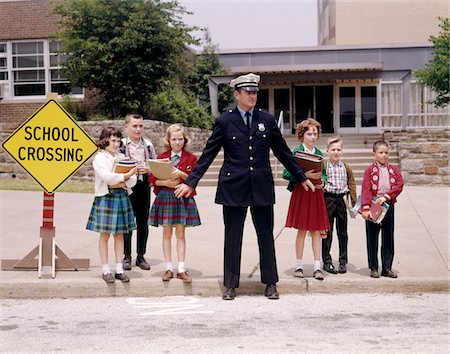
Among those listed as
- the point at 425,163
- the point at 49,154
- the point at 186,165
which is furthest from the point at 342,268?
→ the point at 425,163

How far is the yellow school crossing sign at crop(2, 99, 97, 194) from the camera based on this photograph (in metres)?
7.27

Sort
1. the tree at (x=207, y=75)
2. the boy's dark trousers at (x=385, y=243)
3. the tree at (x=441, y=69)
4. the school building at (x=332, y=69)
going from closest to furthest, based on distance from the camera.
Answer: the boy's dark trousers at (x=385, y=243), the school building at (x=332, y=69), the tree at (x=441, y=69), the tree at (x=207, y=75)

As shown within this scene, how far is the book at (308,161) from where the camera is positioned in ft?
22.5

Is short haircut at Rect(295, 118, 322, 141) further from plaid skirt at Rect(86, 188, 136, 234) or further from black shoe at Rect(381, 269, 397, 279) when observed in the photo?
plaid skirt at Rect(86, 188, 136, 234)

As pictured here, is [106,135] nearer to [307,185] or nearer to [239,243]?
[239,243]

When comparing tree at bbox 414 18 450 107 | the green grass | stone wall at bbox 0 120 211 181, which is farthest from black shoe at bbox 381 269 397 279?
tree at bbox 414 18 450 107

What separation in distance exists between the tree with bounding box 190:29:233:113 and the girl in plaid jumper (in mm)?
21397

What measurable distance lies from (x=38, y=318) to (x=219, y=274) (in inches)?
81.5

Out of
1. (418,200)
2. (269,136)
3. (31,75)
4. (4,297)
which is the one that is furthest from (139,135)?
(31,75)

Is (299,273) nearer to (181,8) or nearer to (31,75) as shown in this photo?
(181,8)

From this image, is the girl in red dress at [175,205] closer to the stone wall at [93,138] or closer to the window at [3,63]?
the stone wall at [93,138]

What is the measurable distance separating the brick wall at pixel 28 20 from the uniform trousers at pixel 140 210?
1609 cm

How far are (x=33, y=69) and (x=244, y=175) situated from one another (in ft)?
58.5

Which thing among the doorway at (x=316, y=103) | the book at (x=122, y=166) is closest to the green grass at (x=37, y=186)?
the book at (x=122, y=166)
